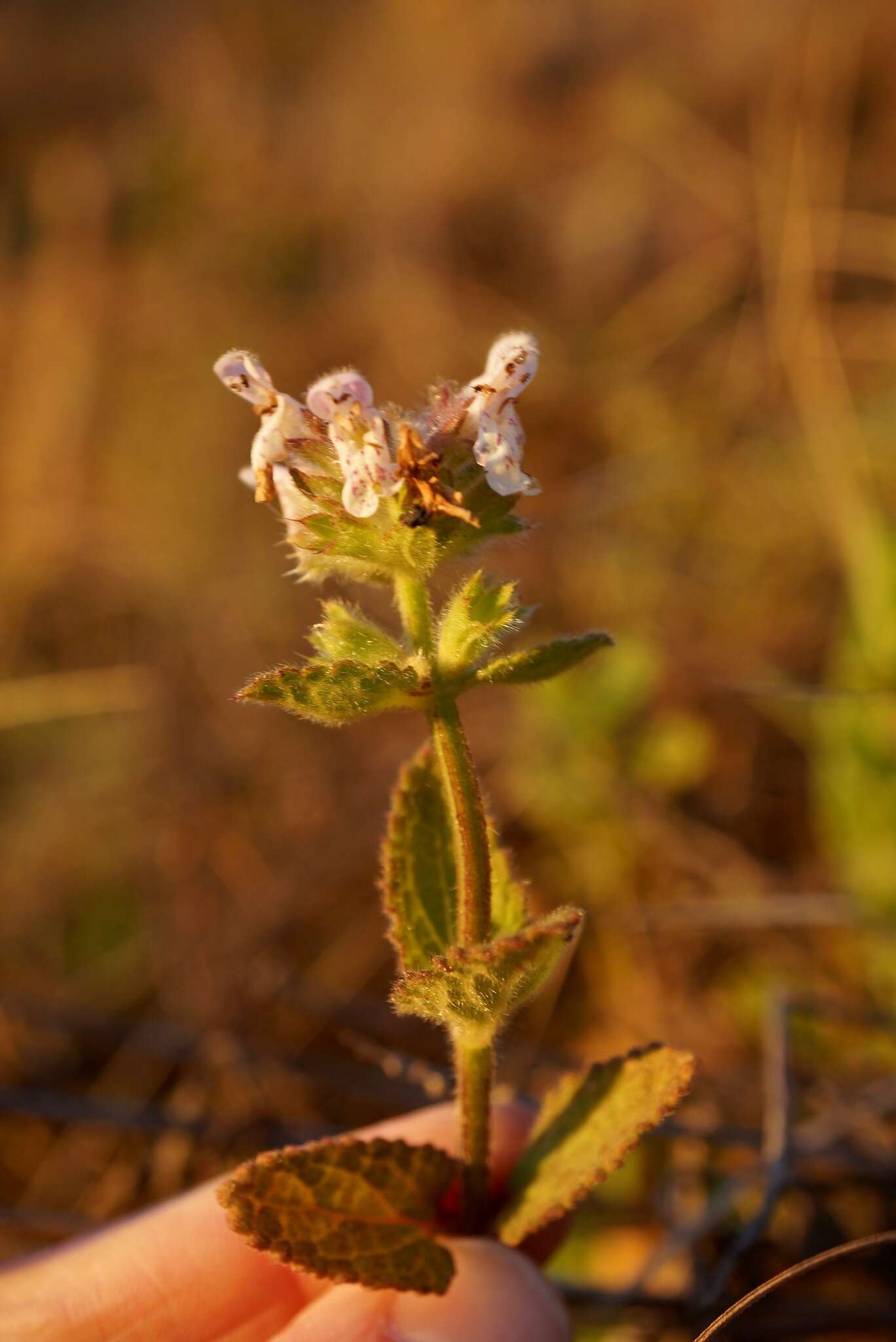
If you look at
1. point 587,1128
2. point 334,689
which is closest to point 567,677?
point 587,1128

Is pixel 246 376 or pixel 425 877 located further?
pixel 425 877

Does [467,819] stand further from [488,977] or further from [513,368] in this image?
[513,368]

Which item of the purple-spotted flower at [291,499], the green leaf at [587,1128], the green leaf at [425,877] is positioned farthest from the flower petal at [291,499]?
the green leaf at [587,1128]

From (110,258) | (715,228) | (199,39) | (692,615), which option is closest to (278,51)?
(199,39)

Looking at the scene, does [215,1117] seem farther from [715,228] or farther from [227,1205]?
[715,228]

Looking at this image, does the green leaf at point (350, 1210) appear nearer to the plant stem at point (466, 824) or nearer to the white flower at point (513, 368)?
the plant stem at point (466, 824)
